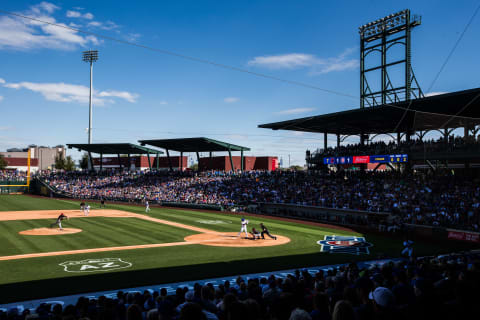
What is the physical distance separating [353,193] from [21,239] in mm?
27751

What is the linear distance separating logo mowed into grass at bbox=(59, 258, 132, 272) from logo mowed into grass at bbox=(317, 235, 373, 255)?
1119 centimetres

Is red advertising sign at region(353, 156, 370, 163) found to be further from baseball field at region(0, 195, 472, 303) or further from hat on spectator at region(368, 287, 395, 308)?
hat on spectator at region(368, 287, 395, 308)

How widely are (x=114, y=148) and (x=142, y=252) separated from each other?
5092 centimetres

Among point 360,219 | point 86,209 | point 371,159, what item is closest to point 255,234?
point 360,219

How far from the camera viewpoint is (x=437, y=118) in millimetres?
26438

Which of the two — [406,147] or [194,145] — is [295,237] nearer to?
[406,147]

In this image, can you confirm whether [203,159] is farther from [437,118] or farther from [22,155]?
[22,155]

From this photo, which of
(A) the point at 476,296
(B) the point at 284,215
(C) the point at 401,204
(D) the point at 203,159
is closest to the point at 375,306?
(A) the point at 476,296

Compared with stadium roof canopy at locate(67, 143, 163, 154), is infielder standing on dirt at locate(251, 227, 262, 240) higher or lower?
lower

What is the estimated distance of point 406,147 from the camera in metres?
33.8

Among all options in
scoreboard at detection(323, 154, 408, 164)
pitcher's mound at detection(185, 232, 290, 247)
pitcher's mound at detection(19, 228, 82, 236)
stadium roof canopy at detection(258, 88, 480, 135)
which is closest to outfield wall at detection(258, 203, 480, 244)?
scoreboard at detection(323, 154, 408, 164)

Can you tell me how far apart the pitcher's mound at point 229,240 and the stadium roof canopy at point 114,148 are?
4056 cm

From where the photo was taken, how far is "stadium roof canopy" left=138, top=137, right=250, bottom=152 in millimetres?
52469

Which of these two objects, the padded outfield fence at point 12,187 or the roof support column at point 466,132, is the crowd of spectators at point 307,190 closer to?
the roof support column at point 466,132
